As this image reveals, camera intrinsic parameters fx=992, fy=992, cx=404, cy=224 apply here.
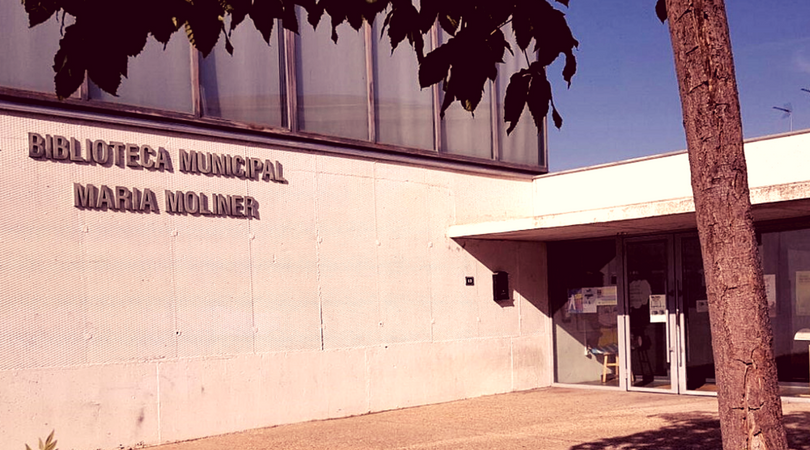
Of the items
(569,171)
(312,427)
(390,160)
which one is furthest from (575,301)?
(312,427)

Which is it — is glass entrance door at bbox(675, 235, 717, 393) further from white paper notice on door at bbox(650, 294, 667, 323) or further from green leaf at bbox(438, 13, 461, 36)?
green leaf at bbox(438, 13, 461, 36)

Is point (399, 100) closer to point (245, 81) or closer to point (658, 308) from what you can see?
point (245, 81)

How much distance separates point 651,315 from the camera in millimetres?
15500

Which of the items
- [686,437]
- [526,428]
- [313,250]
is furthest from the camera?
[313,250]

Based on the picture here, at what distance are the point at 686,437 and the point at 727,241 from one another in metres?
6.80

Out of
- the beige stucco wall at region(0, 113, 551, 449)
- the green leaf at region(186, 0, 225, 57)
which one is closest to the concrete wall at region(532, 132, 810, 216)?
the beige stucco wall at region(0, 113, 551, 449)

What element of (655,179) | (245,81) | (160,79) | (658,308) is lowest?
(658,308)

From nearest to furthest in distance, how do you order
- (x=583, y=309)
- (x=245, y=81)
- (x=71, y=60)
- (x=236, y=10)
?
(x=71, y=60) < (x=236, y=10) < (x=245, y=81) < (x=583, y=309)

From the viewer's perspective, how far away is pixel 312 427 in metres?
12.3

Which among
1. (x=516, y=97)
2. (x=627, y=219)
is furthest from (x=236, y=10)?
(x=627, y=219)

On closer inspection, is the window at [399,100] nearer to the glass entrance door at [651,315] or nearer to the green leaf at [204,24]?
the glass entrance door at [651,315]

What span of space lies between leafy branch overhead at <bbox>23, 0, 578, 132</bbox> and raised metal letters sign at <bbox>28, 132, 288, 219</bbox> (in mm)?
7438

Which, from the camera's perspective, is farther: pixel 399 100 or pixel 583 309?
pixel 583 309

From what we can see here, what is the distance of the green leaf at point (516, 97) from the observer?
12.7ft
